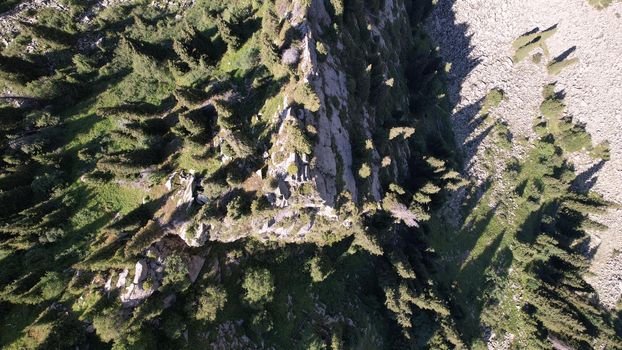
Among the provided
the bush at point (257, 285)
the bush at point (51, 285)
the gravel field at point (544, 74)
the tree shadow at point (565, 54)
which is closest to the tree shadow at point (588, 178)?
the gravel field at point (544, 74)

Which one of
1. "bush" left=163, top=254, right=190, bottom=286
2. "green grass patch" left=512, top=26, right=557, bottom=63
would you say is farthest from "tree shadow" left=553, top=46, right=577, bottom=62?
"bush" left=163, top=254, right=190, bottom=286

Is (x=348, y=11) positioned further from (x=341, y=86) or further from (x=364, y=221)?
(x=364, y=221)

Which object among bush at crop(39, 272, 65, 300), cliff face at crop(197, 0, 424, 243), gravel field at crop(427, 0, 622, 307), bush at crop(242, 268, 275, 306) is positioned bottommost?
bush at crop(39, 272, 65, 300)

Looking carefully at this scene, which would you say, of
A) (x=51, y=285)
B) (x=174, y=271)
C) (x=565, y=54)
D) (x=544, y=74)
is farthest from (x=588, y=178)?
(x=51, y=285)

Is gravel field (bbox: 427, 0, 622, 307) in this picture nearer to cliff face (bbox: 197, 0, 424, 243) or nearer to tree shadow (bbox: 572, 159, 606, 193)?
tree shadow (bbox: 572, 159, 606, 193)

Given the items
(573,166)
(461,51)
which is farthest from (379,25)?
(573,166)

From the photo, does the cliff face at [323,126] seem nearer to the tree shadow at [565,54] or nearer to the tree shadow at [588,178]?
the tree shadow at [588,178]
